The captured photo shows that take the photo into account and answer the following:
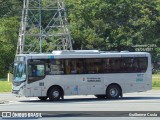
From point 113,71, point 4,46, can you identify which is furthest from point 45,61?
point 4,46

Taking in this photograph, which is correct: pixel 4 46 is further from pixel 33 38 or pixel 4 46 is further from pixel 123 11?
pixel 123 11

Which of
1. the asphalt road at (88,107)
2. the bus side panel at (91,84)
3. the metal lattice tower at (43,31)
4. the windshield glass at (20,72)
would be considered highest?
the metal lattice tower at (43,31)

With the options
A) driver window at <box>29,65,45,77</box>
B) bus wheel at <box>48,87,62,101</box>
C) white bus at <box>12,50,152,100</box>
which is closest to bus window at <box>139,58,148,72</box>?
white bus at <box>12,50,152,100</box>

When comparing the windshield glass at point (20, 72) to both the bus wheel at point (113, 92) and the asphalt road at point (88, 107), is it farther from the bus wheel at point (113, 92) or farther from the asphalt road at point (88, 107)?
the bus wheel at point (113, 92)

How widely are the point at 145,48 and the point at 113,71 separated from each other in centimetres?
3953

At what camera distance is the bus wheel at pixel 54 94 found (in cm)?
2897

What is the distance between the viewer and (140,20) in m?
68.3

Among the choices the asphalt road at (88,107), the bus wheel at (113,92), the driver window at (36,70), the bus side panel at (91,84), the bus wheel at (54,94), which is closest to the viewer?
the asphalt road at (88,107)

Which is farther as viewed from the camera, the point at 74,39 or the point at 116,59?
the point at 74,39

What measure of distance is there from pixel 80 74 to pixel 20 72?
3.35 metres

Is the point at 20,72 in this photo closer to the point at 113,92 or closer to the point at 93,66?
the point at 93,66

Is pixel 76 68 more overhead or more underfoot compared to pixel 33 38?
more underfoot

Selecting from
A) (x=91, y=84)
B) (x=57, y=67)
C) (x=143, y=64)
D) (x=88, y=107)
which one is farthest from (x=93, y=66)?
(x=88, y=107)

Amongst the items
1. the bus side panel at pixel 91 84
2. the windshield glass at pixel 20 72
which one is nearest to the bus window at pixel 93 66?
the bus side panel at pixel 91 84
